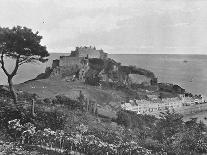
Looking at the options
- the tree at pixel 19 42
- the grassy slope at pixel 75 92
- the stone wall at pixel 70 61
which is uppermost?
the tree at pixel 19 42

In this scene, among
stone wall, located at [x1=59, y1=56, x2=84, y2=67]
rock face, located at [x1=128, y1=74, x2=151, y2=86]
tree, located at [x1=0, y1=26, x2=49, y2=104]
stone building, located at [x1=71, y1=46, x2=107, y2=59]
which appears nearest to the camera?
tree, located at [x1=0, y1=26, x2=49, y2=104]

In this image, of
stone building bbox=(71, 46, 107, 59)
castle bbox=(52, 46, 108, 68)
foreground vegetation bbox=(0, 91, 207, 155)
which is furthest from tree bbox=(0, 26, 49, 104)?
stone building bbox=(71, 46, 107, 59)

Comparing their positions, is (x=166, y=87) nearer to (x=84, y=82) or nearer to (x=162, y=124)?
(x=84, y=82)

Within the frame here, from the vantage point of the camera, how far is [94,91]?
46844mm

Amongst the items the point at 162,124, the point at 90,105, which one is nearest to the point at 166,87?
the point at 90,105

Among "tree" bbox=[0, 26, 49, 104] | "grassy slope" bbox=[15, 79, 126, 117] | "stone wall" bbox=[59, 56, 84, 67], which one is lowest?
"grassy slope" bbox=[15, 79, 126, 117]

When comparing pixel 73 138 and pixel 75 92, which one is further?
pixel 75 92

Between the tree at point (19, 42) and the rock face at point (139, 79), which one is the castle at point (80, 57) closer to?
the rock face at point (139, 79)

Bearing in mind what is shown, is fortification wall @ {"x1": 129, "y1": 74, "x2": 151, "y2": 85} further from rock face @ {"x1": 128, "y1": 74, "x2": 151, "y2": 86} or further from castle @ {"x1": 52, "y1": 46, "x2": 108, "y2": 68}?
castle @ {"x1": 52, "y1": 46, "x2": 108, "y2": 68}

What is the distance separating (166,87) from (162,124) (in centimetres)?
4806

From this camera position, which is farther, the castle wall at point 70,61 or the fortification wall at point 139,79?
the fortification wall at point 139,79

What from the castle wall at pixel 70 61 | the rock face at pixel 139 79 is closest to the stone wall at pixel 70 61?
the castle wall at pixel 70 61

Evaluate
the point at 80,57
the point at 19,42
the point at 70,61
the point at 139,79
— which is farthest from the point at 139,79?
the point at 19,42

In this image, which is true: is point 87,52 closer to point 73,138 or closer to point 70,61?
point 70,61
